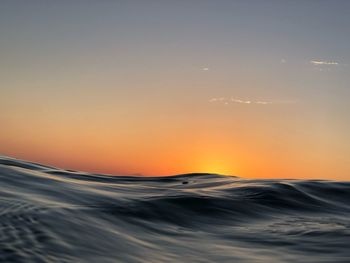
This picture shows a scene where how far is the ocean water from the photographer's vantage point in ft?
16.6

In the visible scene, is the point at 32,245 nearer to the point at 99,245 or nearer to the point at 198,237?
the point at 99,245

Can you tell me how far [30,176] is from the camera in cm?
1106

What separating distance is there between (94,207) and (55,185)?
2.86 m

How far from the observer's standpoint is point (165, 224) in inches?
273

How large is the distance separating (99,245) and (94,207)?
90.1 inches

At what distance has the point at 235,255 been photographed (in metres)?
5.46

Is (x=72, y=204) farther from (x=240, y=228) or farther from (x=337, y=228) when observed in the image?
(x=337, y=228)

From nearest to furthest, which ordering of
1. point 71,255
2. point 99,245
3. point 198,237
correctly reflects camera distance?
point 71,255 → point 99,245 → point 198,237

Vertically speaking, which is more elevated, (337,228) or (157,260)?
(337,228)

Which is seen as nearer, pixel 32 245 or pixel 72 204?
pixel 32 245

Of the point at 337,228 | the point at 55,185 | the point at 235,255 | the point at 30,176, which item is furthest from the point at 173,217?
the point at 30,176

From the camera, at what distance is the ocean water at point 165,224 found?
5.05m

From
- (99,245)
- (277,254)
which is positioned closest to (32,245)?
(99,245)

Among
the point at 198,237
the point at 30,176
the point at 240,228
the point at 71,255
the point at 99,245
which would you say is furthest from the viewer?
the point at 30,176
